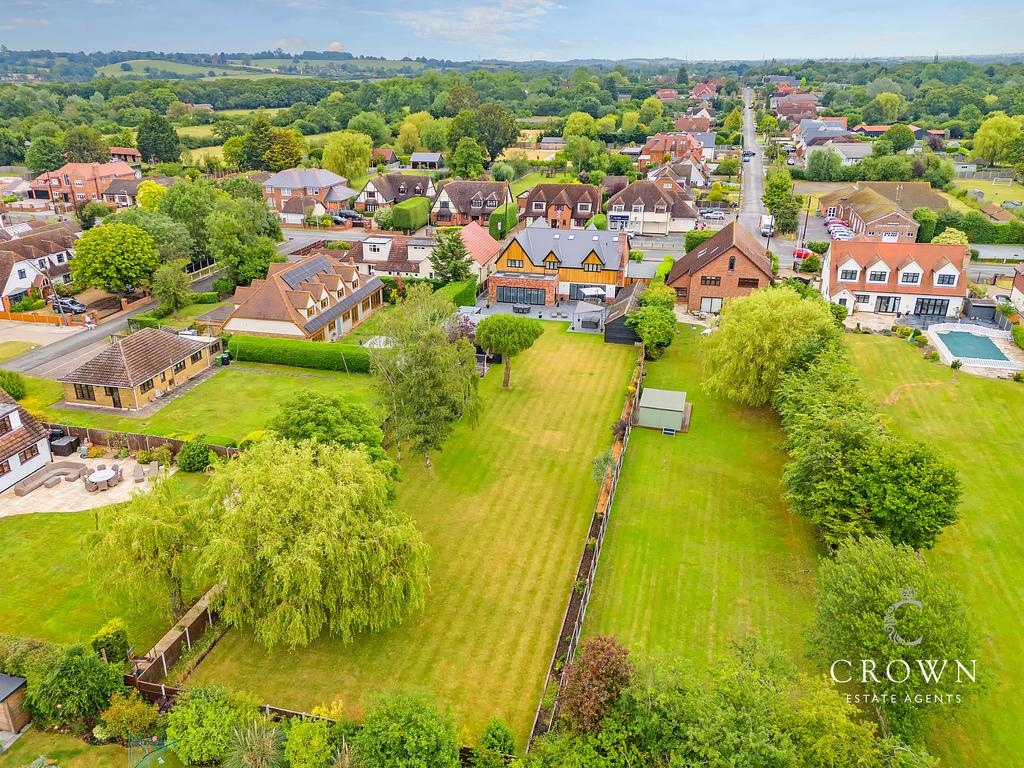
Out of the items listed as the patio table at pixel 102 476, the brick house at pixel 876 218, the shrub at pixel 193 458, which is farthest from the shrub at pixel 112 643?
the brick house at pixel 876 218

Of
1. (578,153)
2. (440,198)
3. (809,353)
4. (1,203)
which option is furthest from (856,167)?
(1,203)

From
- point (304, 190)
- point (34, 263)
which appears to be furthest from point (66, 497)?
point (304, 190)

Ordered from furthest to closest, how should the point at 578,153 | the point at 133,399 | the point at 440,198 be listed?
the point at 578,153
the point at 440,198
the point at 133,399

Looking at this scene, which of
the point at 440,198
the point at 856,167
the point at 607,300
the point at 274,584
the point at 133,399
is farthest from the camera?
the point at 856,167

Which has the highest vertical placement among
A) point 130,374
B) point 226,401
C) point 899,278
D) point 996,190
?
point 996,190

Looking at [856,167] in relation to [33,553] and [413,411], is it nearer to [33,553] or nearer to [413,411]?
[413,411]

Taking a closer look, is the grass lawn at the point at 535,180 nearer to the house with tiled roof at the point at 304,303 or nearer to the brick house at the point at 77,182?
the house with tiled roof at the point at 304,303

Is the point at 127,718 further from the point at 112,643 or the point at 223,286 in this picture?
the point at 223,286
